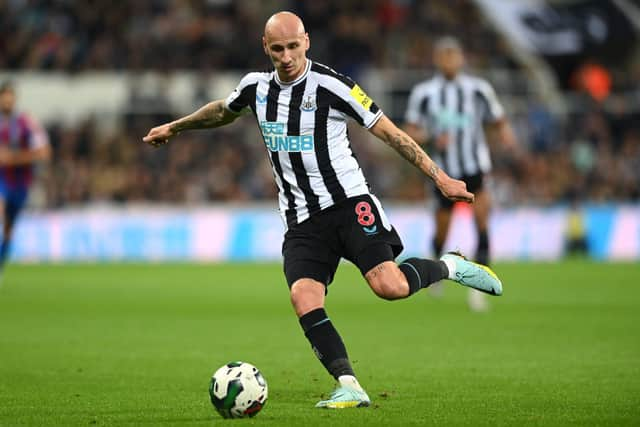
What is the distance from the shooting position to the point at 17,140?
14.8 meters

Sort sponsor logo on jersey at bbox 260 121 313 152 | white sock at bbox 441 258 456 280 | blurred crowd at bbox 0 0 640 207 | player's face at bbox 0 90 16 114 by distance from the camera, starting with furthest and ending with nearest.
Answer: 1. blurred crowd at bbox 0 0 640 207
2. player's face at bbox 0 90 16 114
3. white sock at bbox 441 258 456 280
4. sponsor logo on jersey at bbox 260 121 313 152

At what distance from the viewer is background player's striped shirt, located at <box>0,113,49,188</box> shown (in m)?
14.8

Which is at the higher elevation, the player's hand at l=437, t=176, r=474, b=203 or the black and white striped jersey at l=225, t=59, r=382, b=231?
the black and white striped jersey at l=225, t=59, r=382, b=231

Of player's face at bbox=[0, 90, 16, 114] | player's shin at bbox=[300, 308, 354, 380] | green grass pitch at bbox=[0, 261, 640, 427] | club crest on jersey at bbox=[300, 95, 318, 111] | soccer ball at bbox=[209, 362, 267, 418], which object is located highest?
player's face at bbox=[0, 90, 16, 114]

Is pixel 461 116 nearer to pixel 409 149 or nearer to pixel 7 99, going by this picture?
pixel 7 99

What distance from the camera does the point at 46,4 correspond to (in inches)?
984

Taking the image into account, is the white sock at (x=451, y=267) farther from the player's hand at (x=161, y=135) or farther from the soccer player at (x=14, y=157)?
the soccer player at (x=14, y=157)

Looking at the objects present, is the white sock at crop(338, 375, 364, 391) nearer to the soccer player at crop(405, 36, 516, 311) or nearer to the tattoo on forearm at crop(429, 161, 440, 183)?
the tattoo on forearm at crop(429, 161, 440, 183)

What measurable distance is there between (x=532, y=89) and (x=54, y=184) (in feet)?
34.8

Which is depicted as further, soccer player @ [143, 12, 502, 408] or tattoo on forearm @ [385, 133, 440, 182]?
tattoo on forearm @ [385, 133, 440, 182]

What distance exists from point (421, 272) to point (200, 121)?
1594 mm

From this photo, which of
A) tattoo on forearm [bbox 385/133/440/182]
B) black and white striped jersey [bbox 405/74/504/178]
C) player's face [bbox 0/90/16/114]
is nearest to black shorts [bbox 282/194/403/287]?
tattoo on forearm [bbox 385/133/440/182]

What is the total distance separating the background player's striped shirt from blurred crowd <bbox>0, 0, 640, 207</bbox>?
6.55 meters

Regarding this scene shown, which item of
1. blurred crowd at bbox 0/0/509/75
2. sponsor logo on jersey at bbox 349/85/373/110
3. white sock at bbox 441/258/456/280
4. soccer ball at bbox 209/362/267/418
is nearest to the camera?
soccer ball at bbox 209/362/267/418
